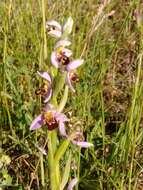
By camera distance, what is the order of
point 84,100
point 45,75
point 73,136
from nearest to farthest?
point 45,75
point 73,136
point 84,100

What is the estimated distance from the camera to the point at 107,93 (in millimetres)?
2684

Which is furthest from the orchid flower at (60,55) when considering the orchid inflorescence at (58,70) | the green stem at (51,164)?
the green stem at (51,164)

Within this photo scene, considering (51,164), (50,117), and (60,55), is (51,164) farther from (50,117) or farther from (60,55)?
(60,55)

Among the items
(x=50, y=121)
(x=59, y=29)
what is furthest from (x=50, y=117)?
(x=59, y=29)

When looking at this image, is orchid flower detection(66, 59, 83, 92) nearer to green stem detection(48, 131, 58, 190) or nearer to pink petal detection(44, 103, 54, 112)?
pink petal detection(44, 103, 54, 112)

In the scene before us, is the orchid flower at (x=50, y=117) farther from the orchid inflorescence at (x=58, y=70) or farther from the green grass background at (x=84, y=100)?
the green grass background at (x=84, y=100)

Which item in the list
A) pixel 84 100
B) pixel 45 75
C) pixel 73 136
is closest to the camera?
pixel 45 75

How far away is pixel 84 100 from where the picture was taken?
2.06m

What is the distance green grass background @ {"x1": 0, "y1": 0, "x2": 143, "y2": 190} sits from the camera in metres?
1.86

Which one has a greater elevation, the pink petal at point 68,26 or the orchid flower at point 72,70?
the pink petal at point 68,26

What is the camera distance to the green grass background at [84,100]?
73.2 inches

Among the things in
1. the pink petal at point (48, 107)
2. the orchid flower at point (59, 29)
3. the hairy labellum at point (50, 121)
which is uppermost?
the orchid flower at point (59, 29)

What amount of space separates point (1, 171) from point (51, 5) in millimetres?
1274

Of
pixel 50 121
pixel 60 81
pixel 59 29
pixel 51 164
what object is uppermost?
pixel 59 29
